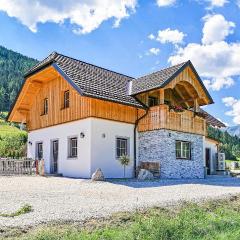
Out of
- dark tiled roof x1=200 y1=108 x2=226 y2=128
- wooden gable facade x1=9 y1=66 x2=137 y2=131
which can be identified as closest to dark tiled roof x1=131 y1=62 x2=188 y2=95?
wooden gable facade x1=9 y1=66 x2=137 y2=131

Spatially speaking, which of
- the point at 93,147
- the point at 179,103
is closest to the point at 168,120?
the point at 179,103

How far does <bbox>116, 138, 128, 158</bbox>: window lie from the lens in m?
19.6

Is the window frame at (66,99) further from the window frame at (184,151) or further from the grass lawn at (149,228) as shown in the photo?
the grass lawn at (149,228)

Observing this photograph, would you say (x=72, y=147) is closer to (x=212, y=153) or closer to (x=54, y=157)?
(x=54, y=157)

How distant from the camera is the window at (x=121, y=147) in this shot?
19.6 metres

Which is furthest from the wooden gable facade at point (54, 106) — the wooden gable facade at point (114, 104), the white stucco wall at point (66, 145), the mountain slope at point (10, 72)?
the mountain slope at point (10, 72)

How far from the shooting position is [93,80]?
19516mm

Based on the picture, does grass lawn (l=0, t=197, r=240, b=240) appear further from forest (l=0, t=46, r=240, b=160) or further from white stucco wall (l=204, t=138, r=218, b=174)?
forest (l=0, t=46, r=240, b=160)

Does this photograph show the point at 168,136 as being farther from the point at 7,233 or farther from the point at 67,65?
the point at 7,233

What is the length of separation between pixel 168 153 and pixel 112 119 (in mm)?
3547

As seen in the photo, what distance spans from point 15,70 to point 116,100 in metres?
109

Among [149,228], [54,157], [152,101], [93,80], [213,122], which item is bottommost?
[149,228]

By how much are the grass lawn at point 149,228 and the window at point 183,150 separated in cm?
1215

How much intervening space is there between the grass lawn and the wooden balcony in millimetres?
11400
